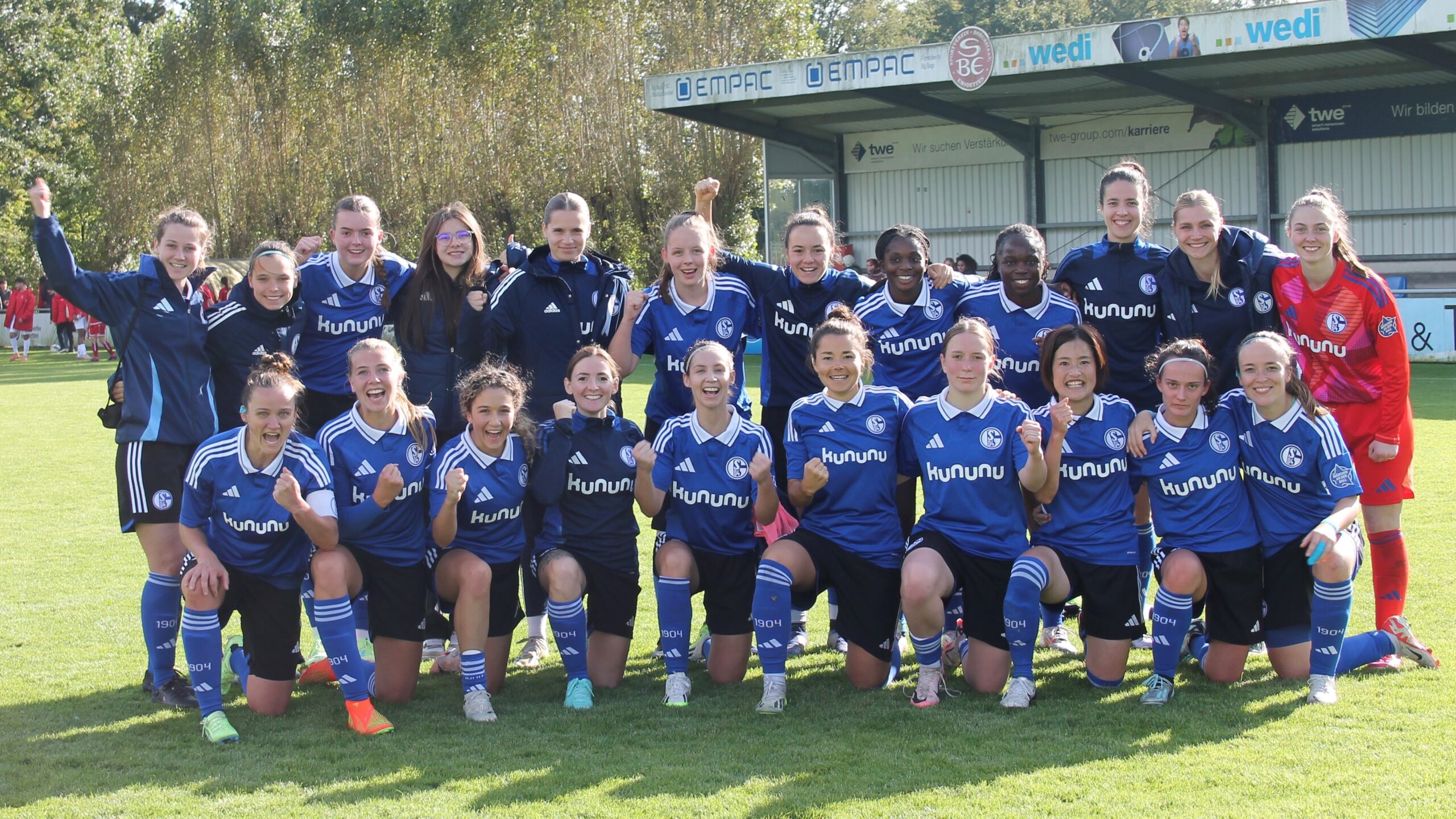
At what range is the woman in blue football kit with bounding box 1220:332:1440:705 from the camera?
13.4 ft

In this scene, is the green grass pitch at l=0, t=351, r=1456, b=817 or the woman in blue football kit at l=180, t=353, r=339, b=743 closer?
the green grass pitch at l=0, t=351, r=1456, b=817

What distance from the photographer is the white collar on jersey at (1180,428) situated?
4254mm

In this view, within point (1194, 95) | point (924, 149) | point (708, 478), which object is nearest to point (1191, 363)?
point (708, 478)

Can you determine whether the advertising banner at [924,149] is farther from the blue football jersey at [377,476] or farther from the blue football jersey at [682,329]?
the blue football jersey at [377,476]

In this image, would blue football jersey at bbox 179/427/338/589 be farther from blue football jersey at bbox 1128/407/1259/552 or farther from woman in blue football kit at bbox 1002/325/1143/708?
blue football jersey at bbox 1128/407/1259/552

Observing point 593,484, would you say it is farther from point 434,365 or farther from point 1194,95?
point 1194,95

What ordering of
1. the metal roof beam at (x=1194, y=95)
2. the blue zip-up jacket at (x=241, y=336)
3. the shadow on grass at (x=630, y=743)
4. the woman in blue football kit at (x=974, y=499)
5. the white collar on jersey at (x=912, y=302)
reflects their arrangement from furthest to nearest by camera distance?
the metal roof beam at (x=1194, y=95)
the white collar on jersey at (x=912, y=302)
the blue zip-up jacket at (x=241, y=336)
the woman in blue football kit at (x=974, y=499)
the shadow on grass at (x=630, y=743)

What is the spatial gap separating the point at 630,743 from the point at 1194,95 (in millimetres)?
16265

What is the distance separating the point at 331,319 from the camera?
4816 millimetres

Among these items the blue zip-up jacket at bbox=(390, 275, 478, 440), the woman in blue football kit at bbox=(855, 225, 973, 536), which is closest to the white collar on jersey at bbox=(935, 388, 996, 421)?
the woman in blue football kit at bbox=(855, 225, 973, 536)

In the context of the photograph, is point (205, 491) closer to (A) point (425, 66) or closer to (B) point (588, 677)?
(B) point (588, 677)

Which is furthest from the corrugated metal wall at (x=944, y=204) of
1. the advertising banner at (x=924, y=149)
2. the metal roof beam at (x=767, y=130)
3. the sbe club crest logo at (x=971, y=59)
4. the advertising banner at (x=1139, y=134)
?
the sbe club crest logo at (x=971, y=59)

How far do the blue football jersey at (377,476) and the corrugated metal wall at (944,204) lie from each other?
716 inches

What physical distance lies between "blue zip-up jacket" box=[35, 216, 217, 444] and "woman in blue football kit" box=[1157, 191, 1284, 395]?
11.8ft
